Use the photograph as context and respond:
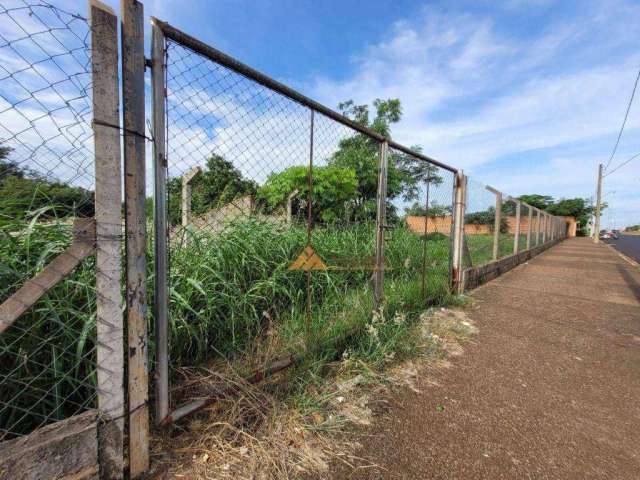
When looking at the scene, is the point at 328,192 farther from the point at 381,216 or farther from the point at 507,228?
the point at 507,228

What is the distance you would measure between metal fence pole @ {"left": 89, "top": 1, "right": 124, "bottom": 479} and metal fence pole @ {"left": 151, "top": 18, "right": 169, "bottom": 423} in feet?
0.51

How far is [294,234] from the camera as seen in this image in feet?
10.5

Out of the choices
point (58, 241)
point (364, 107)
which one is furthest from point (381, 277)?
point (364, 107)

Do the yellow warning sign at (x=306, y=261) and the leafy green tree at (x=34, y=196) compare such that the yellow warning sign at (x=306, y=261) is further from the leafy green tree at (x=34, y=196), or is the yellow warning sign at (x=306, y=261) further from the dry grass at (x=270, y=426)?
the leafy green tree at (x=34, y=196)

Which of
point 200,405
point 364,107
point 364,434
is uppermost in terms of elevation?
point 364,107

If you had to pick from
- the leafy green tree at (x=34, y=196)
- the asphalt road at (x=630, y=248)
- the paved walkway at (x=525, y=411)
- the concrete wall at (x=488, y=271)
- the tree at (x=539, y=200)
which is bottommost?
the asphalt road at (x=630, y=248)

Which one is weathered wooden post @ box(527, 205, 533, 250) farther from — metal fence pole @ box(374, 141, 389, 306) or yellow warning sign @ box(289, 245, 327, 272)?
yellow warning sign @ box(289, 245, 327, 272)

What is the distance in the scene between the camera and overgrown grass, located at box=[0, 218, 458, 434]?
1.43 meters

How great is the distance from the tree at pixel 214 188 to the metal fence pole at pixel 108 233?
26.1 inches

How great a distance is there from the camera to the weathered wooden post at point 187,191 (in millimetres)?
1913

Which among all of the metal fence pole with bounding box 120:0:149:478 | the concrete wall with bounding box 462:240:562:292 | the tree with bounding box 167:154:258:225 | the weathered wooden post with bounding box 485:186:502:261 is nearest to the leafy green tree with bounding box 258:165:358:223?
the tree with bounding box 167:154:258:225

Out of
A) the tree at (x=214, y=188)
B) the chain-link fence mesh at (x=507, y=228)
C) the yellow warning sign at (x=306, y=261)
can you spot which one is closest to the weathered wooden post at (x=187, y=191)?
the tree at (x=214, y=188)

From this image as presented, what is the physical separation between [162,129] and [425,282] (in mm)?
3466

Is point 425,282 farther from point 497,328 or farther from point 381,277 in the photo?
point 381,277
